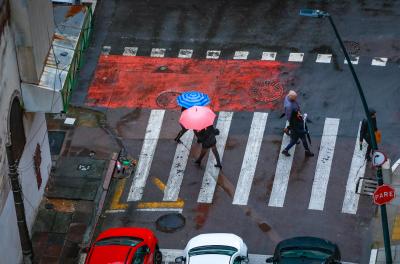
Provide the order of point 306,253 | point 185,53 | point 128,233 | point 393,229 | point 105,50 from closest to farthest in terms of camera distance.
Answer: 1. point 306,253
2. point 128,233
3. point 393,229
4. point 185,53
5. point 105,50

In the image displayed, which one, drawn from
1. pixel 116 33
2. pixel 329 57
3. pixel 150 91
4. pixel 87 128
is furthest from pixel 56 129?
pixel 329 57

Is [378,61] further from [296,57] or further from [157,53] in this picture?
[157,53]

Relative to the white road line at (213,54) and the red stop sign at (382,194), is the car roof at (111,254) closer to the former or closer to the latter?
the red stop sign at (382,194)

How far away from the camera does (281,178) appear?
24.5 meters

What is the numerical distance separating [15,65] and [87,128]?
19.4ft

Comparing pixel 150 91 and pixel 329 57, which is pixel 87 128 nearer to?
pixel 150 91

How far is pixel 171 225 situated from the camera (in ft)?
76.8

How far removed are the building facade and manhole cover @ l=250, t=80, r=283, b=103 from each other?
6.90 m

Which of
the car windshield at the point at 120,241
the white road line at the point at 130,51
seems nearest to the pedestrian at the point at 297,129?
the car windshield at the point at 120,241

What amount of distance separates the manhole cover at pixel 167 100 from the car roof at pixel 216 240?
6.35 meters

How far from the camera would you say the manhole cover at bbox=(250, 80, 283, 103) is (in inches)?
1069

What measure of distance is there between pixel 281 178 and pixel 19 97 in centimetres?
740

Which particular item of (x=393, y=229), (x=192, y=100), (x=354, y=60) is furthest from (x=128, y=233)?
(x=354, y=60)

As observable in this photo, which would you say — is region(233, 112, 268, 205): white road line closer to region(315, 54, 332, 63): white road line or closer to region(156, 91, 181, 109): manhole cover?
region(156, 91, 181, 109): manhole cover
